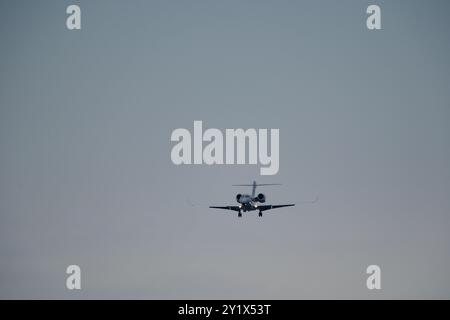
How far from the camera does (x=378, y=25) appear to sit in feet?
360
